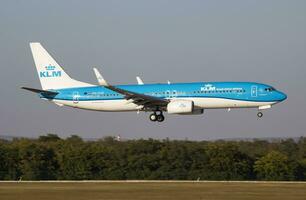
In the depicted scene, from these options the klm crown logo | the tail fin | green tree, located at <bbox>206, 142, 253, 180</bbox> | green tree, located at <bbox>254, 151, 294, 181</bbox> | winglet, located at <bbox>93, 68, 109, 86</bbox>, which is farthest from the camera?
green tree, located at <bbox>206, 142, 253, 180</bbox>

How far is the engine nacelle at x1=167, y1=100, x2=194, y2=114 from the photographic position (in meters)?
70.1

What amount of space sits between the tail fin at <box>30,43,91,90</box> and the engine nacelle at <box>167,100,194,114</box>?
11.4 metres

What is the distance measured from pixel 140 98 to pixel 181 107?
4.52 m

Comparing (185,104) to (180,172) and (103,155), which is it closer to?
(180,172)

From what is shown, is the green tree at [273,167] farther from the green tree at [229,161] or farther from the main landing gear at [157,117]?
the main landing gear at [157,117]

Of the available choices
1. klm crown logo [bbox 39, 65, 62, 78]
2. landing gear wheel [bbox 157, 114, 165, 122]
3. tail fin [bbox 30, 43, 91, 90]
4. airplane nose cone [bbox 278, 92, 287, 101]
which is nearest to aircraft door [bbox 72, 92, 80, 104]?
tail fin [bbox 30, 43, 91, 90]

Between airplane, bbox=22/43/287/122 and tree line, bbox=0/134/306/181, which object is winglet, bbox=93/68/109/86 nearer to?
airplane, bbox=22/43/287/122

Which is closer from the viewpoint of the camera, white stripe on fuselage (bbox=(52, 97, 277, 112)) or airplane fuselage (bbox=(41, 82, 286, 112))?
airplane fuselage (bbox=(41, 82, 286, 112))

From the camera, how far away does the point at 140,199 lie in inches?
1909

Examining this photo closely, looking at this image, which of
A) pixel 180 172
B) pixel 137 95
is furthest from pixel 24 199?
pixel 180 172

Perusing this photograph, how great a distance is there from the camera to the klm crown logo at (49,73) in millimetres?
80688

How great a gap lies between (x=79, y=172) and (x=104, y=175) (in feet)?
13.6

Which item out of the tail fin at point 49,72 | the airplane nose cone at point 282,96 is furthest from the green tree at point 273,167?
the tail fin at point 49,72

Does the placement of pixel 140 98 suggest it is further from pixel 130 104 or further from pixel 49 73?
pixel 49 73
